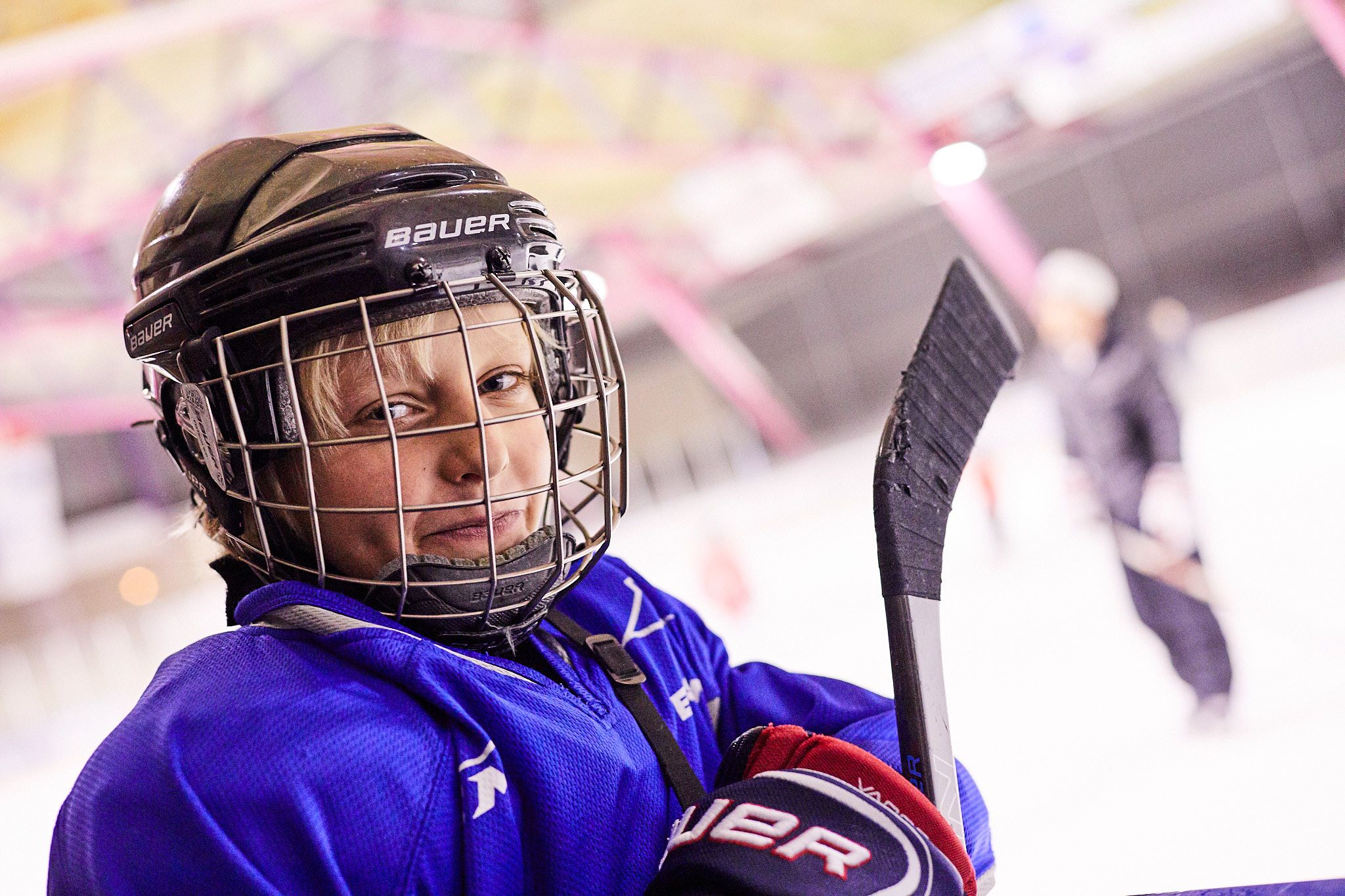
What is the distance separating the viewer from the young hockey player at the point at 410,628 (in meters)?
0.68

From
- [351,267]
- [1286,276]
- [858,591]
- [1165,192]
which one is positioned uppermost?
[1165,192]

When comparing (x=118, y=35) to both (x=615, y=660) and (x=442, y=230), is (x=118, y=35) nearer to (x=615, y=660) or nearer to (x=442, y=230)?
(x=442, y=230)

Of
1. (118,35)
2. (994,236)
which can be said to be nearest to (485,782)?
(118,35)

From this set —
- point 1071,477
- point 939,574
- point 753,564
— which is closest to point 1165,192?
point 753,564

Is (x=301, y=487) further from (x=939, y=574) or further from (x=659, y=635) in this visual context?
(x=939, y=574)

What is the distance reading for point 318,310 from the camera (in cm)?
82

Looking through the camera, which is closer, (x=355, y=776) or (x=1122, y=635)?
(x=355, y=776)

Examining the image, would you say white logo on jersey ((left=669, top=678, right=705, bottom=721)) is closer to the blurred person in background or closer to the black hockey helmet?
the black hockey helmet

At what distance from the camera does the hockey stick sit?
0.87 metres

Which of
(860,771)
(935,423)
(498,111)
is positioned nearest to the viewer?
(860,771)

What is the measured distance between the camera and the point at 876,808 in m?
0.71

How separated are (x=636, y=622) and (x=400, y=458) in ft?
1.01

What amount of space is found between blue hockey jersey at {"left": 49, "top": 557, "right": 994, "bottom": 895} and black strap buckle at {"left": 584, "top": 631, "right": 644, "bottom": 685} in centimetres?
1

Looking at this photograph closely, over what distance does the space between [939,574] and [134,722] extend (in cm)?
63
